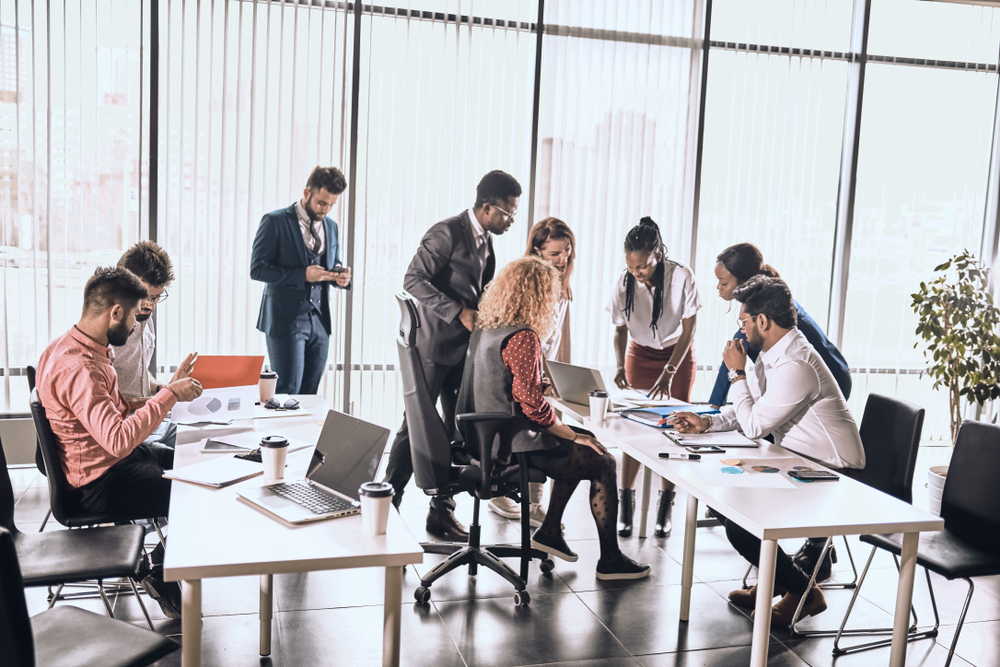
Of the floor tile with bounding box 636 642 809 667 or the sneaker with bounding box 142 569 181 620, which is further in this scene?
the sneaker with bounding box 142 569 181 620

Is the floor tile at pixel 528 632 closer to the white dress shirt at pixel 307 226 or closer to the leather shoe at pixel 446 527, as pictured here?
the leather shoe at pixel 446 527

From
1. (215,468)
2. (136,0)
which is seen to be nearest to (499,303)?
(215,468)

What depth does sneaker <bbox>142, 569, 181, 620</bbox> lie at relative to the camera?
2.90 metres

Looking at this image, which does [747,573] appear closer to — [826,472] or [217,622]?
[826,472]

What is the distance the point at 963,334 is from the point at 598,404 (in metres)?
2.83

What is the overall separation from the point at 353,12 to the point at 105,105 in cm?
159

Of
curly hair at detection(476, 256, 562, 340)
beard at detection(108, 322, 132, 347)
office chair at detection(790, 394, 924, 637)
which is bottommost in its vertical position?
office chair at detection(790, 394, 924, 637)

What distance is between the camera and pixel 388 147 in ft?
16.9

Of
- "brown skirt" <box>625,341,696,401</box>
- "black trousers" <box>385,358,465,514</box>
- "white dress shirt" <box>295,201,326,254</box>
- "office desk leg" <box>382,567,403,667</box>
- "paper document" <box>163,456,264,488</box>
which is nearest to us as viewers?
"office desk leg" <box>382,567,403,667</box>

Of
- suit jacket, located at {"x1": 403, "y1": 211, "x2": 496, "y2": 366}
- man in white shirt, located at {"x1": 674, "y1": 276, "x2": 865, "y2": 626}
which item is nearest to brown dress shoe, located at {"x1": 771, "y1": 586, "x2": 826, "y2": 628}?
man in white shirt, located at {"x1": 674, "y1": 276, "x2": 865, "y2": 626}

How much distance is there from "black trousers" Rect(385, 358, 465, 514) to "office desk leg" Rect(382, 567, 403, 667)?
1.66m

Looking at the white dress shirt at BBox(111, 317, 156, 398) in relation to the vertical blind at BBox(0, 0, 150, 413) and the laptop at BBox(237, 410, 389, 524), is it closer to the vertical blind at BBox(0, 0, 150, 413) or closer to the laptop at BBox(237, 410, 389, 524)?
the laptop at BBox(237, 410, 389, 524)

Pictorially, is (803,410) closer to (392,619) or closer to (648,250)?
(648,250)

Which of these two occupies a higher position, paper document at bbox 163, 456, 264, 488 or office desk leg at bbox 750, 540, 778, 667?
paper document at bbox 163, 456, 264, 488
